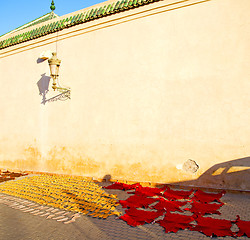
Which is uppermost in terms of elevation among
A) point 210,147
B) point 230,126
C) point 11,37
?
point 11,37

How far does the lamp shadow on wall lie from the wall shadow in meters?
5.19

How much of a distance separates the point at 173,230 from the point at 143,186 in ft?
8.26

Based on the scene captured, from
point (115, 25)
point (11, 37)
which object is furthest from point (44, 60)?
point (115, 25)

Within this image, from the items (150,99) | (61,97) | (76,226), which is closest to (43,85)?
(61,97)

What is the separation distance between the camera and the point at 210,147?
5016 millimetres

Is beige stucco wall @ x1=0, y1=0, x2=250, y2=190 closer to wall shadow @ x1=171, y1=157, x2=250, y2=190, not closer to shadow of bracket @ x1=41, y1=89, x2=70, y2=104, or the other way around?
wall shadow @ x1=171, y1=157, x2=250, y2=190

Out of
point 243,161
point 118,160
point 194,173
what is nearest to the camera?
point 243,161

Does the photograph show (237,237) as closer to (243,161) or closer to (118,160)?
(243,161)

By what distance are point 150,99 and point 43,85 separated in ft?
12.6

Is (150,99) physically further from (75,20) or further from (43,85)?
(43,85)

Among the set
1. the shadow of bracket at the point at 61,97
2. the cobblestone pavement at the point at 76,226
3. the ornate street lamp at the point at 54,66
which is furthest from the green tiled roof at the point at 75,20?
the cobblestone pavement at the point at 76,226

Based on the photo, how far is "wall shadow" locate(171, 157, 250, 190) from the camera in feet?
15.4

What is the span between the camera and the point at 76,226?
337 cm

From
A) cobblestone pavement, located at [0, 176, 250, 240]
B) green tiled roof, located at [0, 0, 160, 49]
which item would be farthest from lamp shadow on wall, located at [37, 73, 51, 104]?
cobblestone pavement, located at [0, 176, 250, 240]
